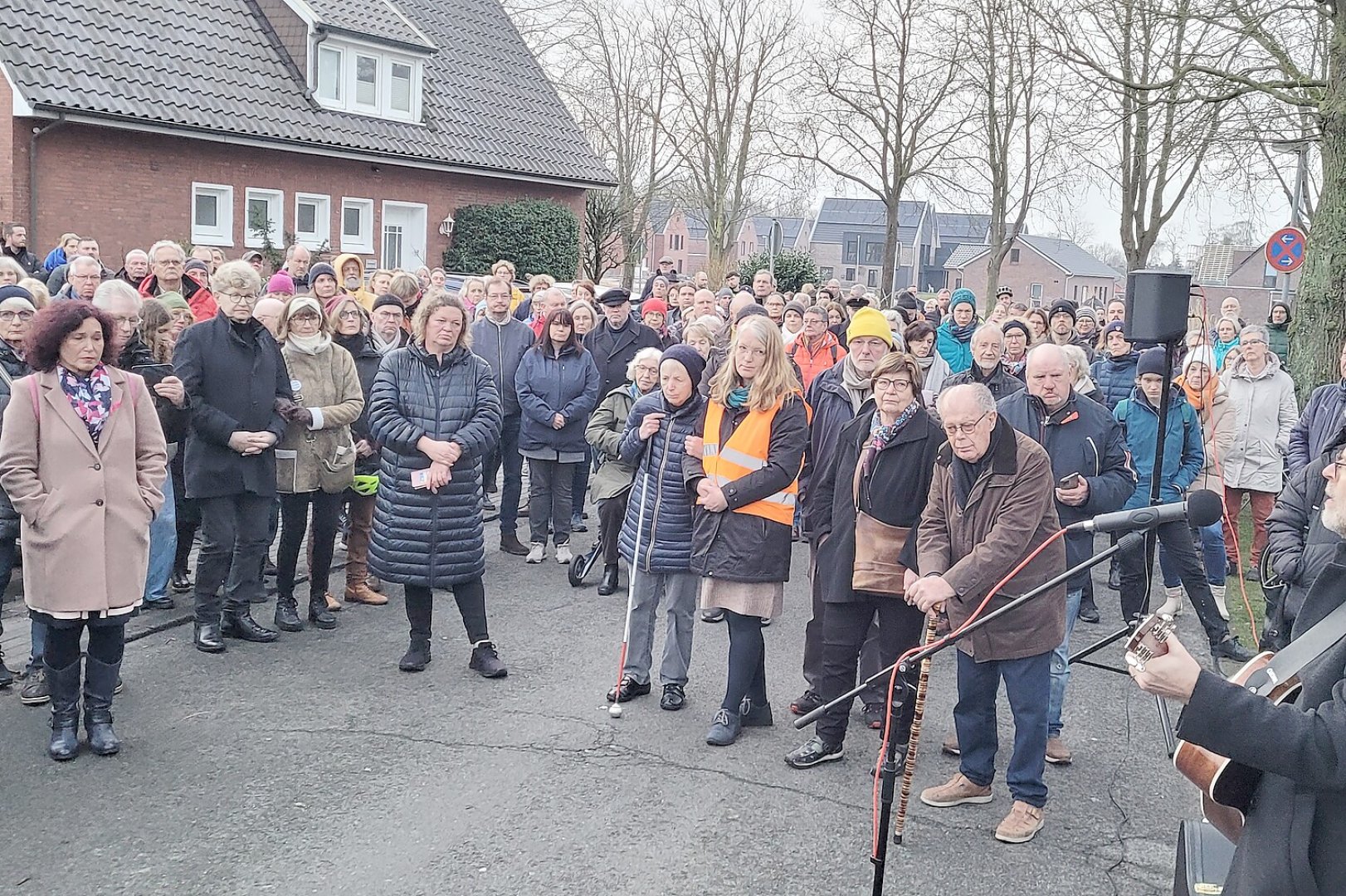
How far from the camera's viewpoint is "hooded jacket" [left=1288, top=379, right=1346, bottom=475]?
771 cm

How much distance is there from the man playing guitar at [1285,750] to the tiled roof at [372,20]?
81.6 feet

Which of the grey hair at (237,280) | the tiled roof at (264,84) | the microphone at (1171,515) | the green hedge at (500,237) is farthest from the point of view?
the green hedge at (500,237)

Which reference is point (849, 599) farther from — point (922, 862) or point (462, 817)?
point (462, 817)

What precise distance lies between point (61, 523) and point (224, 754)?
49.0 inches

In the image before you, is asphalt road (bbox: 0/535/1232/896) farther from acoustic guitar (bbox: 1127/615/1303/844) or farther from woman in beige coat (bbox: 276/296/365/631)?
acoustic guitar (bbox: 1127/615/1303/844)

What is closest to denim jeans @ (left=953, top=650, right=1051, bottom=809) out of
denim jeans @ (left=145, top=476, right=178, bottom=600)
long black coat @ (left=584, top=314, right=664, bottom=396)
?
denim jeans @ (left=145, top=476, right=178, bottom=600)

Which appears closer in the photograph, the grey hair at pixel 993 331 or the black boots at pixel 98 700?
the black boots at pixel 98 700

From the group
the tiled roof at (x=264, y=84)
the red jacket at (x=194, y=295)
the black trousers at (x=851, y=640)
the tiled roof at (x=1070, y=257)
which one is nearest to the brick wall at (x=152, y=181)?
the tiled roof at (x=264, y=84)

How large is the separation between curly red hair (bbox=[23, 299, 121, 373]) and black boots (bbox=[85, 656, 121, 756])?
4.40ft

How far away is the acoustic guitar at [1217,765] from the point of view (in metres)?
2.98

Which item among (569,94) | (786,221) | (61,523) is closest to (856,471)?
(61,523)

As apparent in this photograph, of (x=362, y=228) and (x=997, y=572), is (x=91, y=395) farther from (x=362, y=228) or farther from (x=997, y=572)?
(x=362, y=228)

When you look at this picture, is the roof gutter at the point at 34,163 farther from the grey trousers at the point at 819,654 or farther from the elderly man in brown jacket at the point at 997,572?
the elderly man in brown jacket at the point at 997,572

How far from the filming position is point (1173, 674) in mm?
2916
